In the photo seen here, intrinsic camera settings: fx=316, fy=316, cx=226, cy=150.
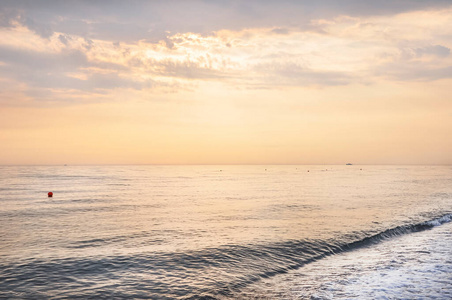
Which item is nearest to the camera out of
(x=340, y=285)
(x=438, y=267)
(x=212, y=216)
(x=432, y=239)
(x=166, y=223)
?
(x=340, y=285)

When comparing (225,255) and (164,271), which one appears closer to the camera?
(164,271)

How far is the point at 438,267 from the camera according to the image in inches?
686

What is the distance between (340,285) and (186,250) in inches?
399

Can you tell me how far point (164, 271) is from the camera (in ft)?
56.0

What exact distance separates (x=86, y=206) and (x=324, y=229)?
31993mm

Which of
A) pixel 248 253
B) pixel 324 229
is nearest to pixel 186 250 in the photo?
pixel 248 253

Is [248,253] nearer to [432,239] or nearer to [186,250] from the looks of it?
[186,250]

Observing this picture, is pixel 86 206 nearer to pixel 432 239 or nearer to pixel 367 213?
pixel 367 213

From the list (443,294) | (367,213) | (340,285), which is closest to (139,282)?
(340,285)

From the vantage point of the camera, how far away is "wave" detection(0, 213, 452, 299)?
14492 millimetres

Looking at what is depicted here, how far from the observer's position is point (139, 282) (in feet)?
50.9

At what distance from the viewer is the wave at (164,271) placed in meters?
14.5

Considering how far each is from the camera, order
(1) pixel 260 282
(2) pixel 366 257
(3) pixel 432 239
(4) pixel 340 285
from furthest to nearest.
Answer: (3) pixel 432 239 → (2) pixel 366 257 → (1) pixel 260 282 → (4) pixel 340 285

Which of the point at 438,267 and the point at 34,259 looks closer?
the point at 438,267
